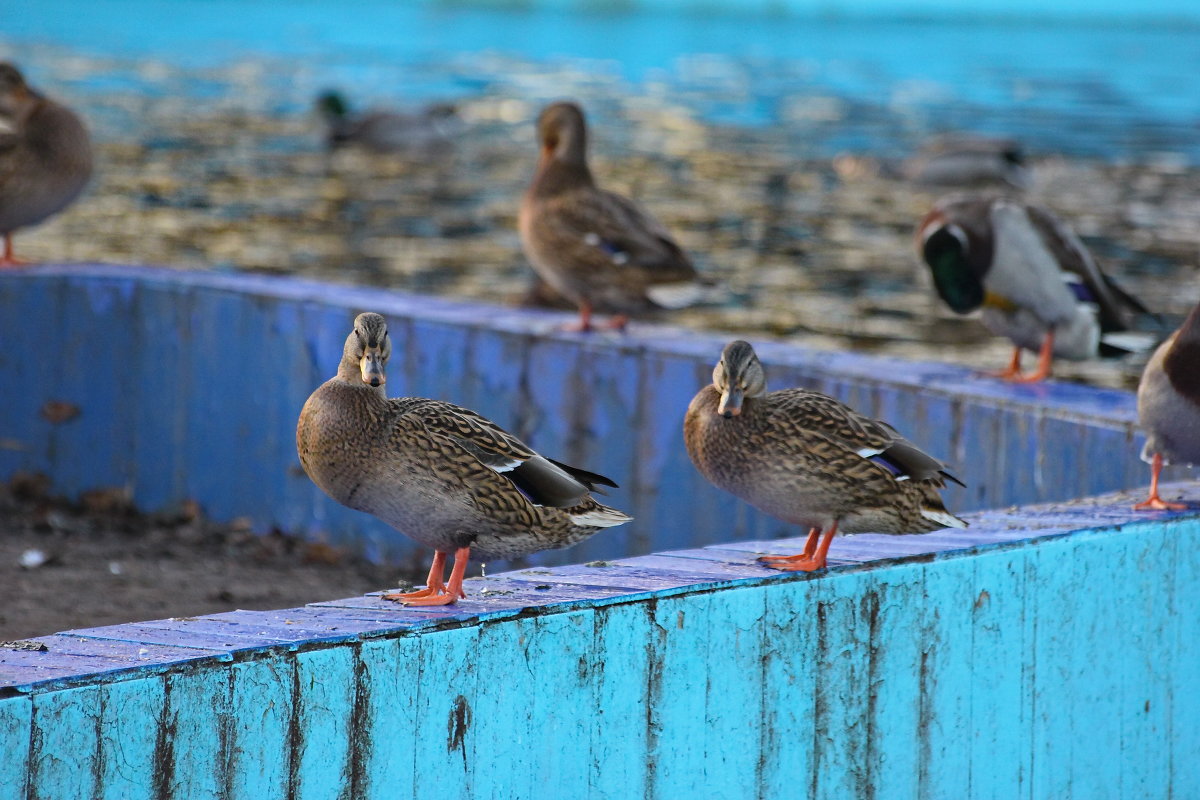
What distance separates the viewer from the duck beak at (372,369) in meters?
3.97

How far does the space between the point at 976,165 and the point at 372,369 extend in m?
19.4

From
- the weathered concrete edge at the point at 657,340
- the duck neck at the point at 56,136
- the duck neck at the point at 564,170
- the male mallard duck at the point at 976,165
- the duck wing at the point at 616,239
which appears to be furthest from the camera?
the male mallard duck at the point at 976,165

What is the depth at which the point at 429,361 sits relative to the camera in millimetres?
7906

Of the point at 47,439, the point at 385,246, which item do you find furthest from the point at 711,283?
the point at 385,246

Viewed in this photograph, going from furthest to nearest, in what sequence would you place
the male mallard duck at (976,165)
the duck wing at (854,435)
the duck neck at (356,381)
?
the male mallard duck at (976,165) < the duck wing at (854,435) < the duck neck at (356,381)

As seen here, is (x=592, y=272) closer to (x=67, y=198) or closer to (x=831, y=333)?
(x=67, y=198)

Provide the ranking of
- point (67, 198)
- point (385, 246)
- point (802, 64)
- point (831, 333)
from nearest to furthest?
point (67, 198) < point (831, 333) < point (385, 246) < point (802, 64)

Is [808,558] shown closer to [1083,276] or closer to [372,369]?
[372,369]

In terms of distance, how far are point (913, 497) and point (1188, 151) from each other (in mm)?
Answer: 25084

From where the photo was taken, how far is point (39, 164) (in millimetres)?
9148

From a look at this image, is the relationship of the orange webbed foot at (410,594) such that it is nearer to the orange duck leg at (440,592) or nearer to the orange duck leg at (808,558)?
the orange duck leg at (440,592)

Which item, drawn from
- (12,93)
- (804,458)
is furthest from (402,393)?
(804,458)

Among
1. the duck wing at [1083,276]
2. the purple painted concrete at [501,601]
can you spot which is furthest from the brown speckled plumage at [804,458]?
the duck wing at [1083,276]

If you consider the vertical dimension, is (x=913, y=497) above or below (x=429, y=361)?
above
